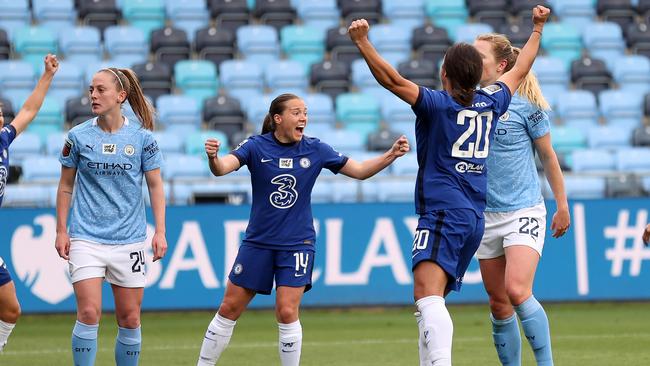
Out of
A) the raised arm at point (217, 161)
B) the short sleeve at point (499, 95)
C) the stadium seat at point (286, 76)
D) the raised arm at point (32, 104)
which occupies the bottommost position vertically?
the stadium seat at point (286, 76)

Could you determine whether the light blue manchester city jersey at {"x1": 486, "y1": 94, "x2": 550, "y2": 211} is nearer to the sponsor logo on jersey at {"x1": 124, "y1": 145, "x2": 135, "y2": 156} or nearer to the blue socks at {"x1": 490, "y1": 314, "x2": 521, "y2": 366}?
the blue socks at {"x1": 490, "y1": 314, "x2": 521, "y2": 366}

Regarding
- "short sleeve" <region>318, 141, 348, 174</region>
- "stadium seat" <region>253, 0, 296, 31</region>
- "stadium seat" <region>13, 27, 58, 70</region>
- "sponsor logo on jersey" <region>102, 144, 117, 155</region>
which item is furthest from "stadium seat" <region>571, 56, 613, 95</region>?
"sponsor logo on jersey" <region>102, 144, 117, 155</region>

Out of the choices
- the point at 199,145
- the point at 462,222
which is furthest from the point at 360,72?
the point at 462,222

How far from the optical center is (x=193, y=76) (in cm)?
1823

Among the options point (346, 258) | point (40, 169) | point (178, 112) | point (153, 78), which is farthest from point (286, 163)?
point (153, 78)

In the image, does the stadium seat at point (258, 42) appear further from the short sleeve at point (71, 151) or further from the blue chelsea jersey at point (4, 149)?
the short sleeve at point (71, 151)

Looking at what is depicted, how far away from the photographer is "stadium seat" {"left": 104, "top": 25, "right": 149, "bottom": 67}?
18.5 meters

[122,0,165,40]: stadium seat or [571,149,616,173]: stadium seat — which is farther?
[122,0,165,40]: stadium seat

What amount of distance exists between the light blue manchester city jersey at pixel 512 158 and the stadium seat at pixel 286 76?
10864mm

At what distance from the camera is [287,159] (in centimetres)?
758

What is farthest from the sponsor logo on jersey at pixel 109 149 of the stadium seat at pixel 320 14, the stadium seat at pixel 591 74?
the stadium seat at pixel 591 74

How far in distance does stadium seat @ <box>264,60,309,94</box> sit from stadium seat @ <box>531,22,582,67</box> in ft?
15.1

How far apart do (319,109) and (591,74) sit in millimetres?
4830

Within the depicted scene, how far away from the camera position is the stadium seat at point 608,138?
685 inches
